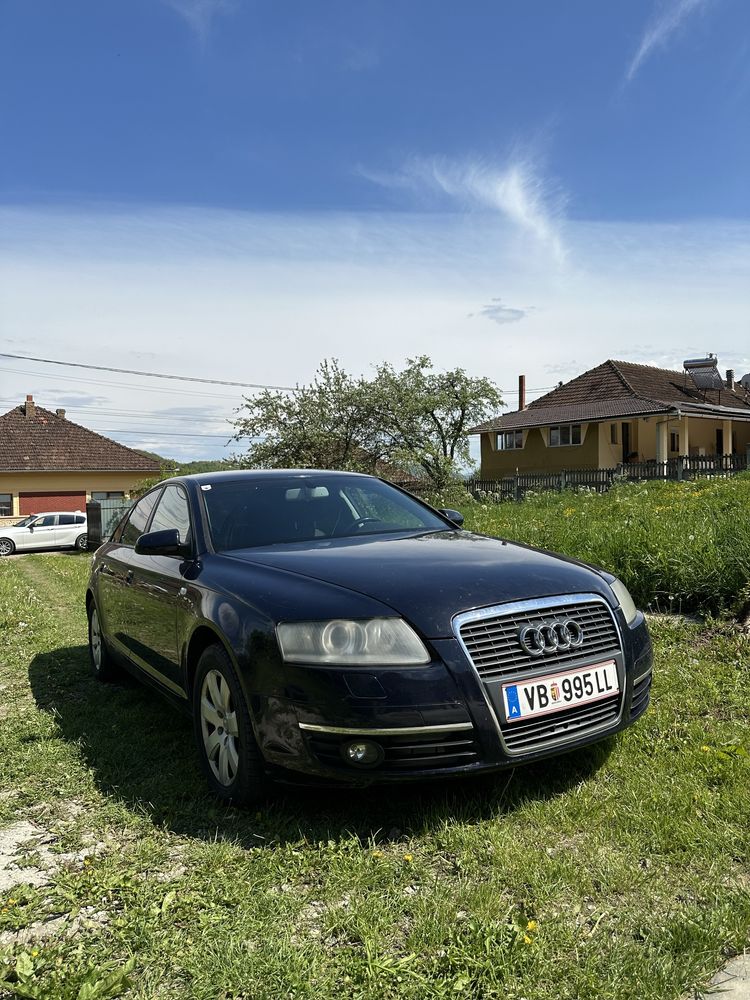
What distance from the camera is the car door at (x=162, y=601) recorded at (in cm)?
396

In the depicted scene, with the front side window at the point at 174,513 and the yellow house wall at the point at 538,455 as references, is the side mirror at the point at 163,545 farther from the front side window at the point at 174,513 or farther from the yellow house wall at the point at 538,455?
the yellow house wall at the point at 538,455

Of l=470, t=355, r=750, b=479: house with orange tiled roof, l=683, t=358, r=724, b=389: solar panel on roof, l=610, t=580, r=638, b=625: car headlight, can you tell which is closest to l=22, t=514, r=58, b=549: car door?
l=470, t=355, r=750, b=479: house with orange tiled roof

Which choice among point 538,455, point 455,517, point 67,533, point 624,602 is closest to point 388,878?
point 624,602

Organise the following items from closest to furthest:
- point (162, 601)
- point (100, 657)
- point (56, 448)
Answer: point (162, 601)
point (100, 657)
point (56, 448)

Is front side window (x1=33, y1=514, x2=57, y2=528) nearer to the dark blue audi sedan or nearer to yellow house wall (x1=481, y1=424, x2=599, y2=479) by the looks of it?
yellow house wall (x1=481, y1=424, x2=599, y2=479)

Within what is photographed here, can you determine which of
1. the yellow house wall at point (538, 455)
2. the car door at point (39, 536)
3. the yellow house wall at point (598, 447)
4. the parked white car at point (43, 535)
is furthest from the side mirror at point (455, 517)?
the yellow house wall at point (538, 455)

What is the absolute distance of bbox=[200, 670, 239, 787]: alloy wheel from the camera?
3.31 meters

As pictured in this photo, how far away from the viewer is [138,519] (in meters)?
5.53

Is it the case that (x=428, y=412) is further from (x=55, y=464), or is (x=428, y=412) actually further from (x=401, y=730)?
(x=401, y=730)

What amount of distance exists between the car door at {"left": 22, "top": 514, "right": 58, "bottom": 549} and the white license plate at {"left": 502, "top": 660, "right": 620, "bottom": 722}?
2913 cm

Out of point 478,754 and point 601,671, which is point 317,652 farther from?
point 601,671

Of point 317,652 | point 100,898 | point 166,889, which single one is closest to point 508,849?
point 317,652

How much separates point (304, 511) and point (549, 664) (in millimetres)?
1842

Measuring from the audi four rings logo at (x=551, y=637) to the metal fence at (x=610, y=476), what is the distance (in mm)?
18493
